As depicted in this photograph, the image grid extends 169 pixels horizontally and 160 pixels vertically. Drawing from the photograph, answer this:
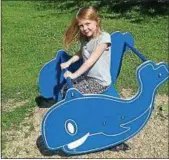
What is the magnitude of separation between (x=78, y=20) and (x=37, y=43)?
353 cm

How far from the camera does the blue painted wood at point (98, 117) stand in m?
3.29

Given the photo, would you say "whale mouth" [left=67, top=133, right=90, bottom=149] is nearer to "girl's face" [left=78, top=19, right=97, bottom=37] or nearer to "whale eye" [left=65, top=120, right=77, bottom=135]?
"whale eye" [left=65, top=120, right=77, bottom=135]

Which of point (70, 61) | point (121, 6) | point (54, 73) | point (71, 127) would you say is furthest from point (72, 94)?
point (121, 6)

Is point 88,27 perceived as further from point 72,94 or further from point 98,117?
point 98,117

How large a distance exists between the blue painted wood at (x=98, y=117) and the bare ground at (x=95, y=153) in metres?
0.21

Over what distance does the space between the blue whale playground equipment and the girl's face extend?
0.45m

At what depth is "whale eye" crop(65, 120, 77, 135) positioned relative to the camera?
3322mm

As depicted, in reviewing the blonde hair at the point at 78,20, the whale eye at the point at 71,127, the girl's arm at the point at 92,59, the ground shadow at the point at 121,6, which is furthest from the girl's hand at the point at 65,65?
the ground shadow at the point at 121,6

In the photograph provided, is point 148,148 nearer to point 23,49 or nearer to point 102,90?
point 102,90

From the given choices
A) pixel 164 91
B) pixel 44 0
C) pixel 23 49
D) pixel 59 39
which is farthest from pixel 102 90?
pixel 44 0

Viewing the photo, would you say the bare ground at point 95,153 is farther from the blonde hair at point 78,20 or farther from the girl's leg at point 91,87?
the blonde hair at point 78,20

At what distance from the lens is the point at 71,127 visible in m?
3.35

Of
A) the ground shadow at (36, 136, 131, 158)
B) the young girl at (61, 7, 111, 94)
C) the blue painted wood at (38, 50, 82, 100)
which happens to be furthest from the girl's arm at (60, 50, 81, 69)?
the ground shadow at (36, 136, 131, 158)

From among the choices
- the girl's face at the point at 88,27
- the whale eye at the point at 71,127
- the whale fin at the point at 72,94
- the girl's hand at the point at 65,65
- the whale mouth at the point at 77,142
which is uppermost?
the girl's face at the point at 88,27
